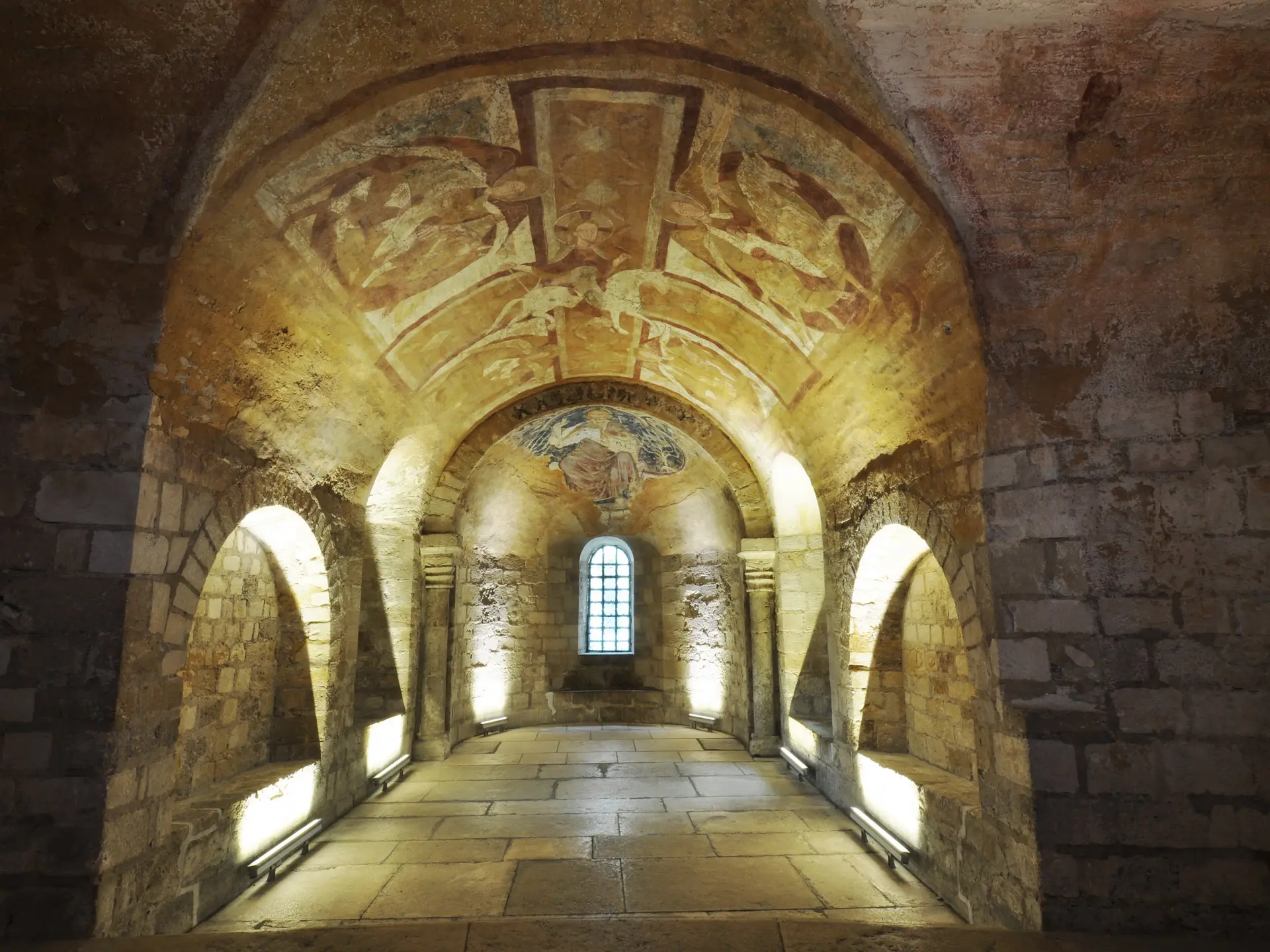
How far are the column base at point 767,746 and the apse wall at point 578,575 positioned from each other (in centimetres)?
75

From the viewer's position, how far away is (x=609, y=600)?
39.0ft

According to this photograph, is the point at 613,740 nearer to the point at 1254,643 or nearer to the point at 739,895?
the point at 739,895

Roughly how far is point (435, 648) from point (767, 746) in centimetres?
435

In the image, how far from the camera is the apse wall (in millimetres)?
9961

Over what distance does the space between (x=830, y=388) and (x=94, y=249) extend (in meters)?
4.95

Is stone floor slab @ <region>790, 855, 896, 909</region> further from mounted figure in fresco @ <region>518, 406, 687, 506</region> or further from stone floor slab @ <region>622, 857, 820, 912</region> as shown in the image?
mounted figure in fresco @ <region>518, 406, 687, 506</region>

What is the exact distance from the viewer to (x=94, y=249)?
3498 mm

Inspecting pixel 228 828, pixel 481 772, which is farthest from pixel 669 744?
pixel 228 828

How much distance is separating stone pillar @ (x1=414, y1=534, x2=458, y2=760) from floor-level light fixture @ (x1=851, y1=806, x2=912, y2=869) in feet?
16.7

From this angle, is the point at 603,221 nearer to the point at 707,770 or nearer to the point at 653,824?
the point at 653,824

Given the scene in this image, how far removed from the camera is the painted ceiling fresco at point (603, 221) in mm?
3893

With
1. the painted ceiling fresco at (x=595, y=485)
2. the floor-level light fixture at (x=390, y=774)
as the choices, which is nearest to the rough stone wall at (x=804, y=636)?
the painted ceiling fresco at (x=595, y=485)

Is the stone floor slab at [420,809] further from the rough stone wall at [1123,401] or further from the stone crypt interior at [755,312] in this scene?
the rough stone wall at [1123,401]

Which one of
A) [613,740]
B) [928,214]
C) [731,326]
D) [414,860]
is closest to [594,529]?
[613,740]
